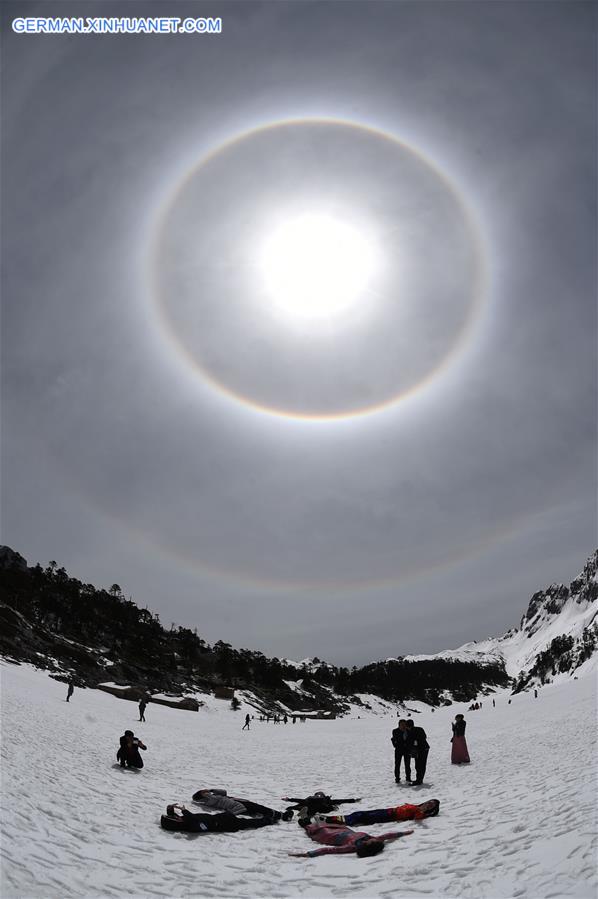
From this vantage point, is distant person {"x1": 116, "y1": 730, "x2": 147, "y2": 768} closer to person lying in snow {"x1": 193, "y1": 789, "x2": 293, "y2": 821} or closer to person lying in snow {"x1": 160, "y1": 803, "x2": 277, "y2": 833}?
person lying in snow {"x1": 193, "y1": 789, "x2": 293, "y2": 821}

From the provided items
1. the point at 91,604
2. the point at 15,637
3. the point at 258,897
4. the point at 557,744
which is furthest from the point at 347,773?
the point at 91,604

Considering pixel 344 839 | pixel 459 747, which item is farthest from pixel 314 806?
pixel 459 747

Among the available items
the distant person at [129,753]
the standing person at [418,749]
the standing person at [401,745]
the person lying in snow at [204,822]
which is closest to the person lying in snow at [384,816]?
the person lying in snow at [204,822]

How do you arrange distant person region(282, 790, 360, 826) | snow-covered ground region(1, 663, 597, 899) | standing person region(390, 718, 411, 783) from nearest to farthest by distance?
1. snow-covered ground region(1, 663, 597, 899)
2. distant person region(282, 790, 360, 826)
3. standing person region(390, 718, 411, 783)

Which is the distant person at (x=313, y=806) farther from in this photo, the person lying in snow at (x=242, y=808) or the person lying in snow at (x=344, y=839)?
the person lying in snow at (x=344, y=839)

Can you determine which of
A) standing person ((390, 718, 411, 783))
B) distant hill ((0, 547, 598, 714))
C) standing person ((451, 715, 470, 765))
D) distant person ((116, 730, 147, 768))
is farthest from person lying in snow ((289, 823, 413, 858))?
distant hill ((0, 547, 598, 714))

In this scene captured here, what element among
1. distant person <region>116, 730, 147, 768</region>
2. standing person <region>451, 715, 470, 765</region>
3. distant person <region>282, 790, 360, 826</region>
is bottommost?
distant person <region>282, 790, 360, 826</region>

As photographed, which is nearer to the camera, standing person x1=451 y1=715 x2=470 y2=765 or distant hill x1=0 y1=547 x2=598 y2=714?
standing person x1=451 y1=715 x2=470 y2=765
